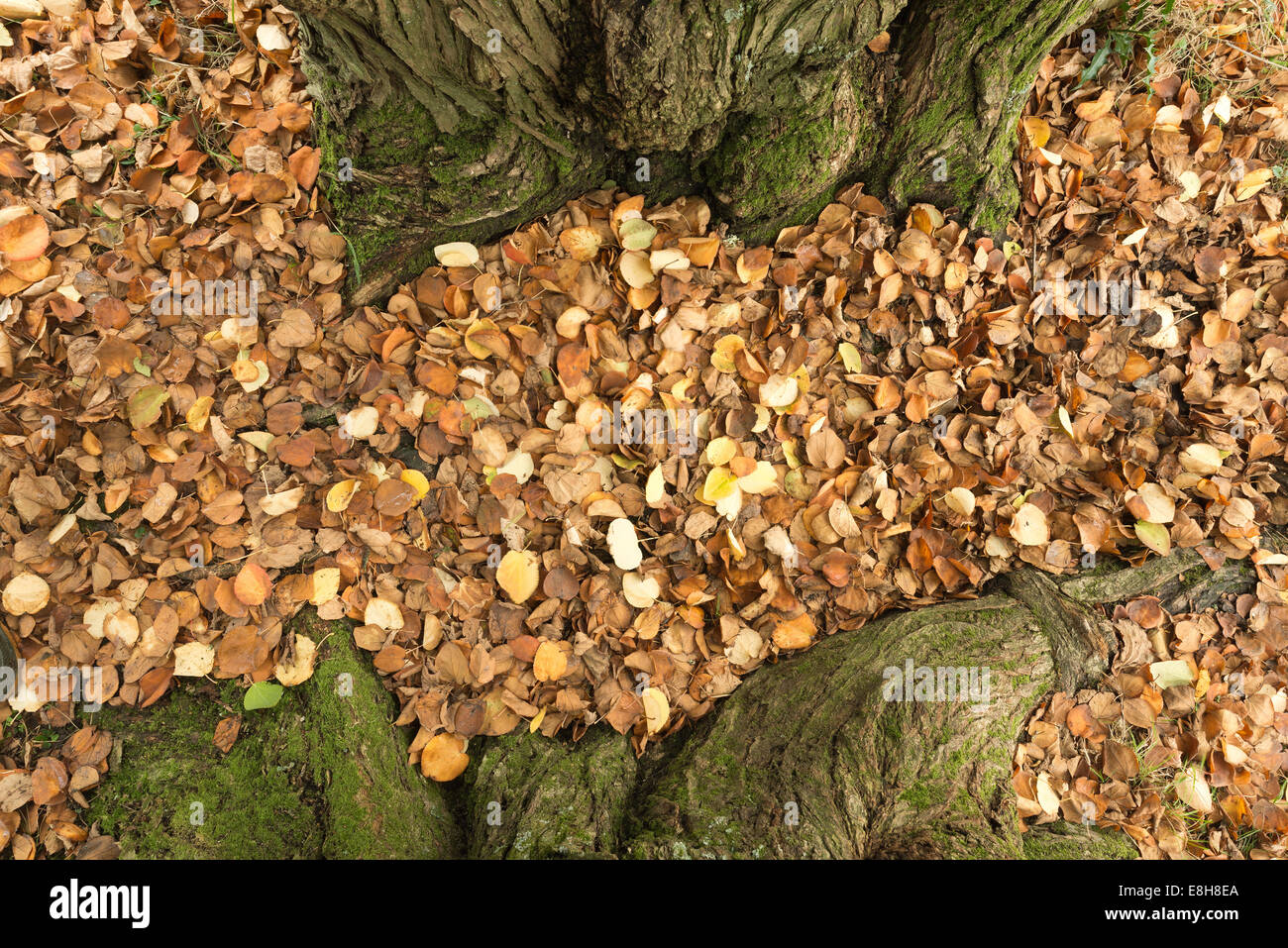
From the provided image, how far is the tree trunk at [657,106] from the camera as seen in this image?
1655mm

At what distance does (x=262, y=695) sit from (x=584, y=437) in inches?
41.9

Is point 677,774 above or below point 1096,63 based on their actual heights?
below

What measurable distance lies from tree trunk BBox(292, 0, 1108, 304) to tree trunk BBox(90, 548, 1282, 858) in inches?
47.9

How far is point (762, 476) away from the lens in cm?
221

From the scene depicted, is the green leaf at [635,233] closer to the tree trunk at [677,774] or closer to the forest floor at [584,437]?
the forest floor at [584,437]

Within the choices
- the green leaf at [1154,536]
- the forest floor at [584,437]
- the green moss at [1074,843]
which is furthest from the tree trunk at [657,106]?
the green moss at [1074,843]

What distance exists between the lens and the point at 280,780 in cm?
187

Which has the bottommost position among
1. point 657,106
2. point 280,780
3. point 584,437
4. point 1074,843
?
point 1074,843

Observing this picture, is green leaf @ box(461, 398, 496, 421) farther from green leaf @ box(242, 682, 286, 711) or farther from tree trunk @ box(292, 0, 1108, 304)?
green leaf @ box(242, 682, 286, 711)

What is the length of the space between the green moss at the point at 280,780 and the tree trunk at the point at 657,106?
1149 millimetres

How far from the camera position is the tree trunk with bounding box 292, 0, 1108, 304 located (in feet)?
→ 5.43

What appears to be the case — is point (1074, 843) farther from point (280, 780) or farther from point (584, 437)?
point (280, 780)

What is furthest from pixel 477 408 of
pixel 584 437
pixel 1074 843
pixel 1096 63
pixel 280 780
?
pixel 1096 63

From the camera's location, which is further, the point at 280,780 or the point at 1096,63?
the point at 1096,63
